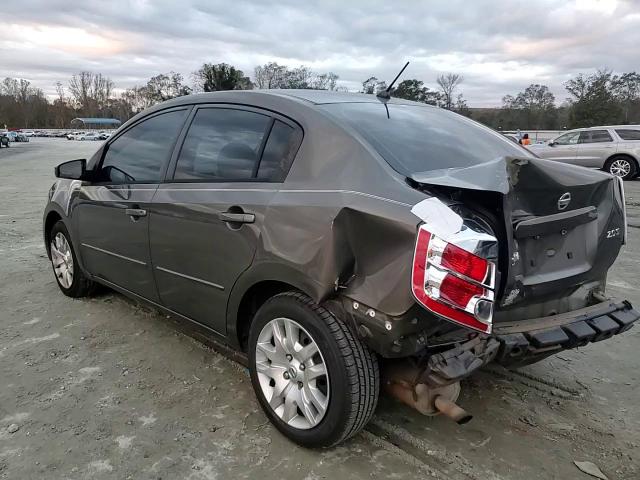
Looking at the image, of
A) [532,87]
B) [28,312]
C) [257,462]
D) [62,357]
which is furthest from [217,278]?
[532,87]

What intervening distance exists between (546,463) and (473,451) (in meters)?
0.33

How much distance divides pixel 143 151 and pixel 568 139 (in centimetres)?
1553

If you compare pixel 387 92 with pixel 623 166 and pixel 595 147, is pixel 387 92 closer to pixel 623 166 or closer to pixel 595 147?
pixel 595 147

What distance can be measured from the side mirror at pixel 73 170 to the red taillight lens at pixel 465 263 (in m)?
3.07

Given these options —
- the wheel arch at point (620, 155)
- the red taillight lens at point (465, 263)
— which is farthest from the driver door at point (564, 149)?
the red taillight lens at point (465, 263)

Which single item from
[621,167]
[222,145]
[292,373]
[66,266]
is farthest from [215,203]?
[621,167]

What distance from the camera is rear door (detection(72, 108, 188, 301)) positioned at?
338cm

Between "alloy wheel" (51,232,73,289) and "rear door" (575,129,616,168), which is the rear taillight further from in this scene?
"rear door" (575,129,616,168)

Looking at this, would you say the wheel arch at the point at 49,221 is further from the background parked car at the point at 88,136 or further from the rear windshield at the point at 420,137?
the background parked car at the point at 88,136

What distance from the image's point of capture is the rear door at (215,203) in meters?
2.66

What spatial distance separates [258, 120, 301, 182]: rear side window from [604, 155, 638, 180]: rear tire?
50.8 ft

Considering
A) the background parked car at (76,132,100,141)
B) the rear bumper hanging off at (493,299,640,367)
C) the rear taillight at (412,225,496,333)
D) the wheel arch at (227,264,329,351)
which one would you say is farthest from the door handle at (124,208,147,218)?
the background parked car at (76,132,100,141)

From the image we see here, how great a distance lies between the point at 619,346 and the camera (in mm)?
3727

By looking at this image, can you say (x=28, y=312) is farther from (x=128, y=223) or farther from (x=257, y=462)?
(x=257, y=462)
